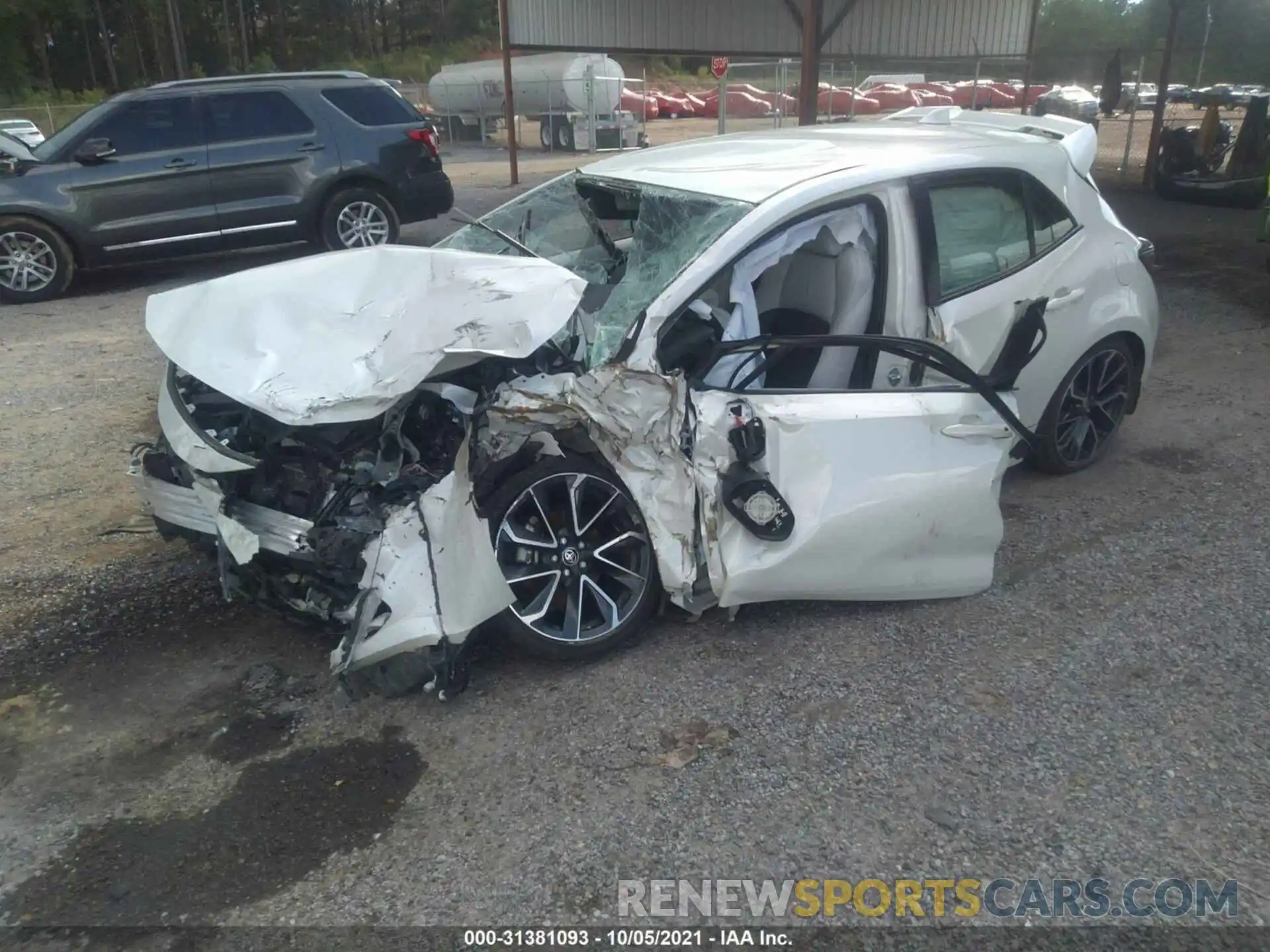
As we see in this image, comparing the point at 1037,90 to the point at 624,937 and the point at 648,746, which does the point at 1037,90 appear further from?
the point at 624,937

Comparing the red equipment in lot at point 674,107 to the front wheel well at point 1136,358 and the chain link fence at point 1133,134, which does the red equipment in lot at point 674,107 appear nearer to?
the chain link fence at point 1133,134

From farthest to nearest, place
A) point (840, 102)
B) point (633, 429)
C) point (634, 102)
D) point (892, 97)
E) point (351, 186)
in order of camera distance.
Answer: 1. point (634, 102)
2. point (892, 97)
3. point (840, 102)
4. point (351, 186)
5. point (633, 429)

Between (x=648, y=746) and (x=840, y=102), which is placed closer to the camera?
(x=648, y=746)

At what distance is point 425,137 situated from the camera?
413 inches

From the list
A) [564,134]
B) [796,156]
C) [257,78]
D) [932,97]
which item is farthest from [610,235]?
[932,97]

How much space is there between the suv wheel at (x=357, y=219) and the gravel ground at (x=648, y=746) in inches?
242

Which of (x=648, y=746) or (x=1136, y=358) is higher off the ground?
(x=1136, y=358)

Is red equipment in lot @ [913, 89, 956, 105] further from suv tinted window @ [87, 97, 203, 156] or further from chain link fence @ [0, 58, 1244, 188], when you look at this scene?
suv tinted window @ [87, 97, 203, 156]

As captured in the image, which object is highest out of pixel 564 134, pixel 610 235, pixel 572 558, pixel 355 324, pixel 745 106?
pixel 610 235

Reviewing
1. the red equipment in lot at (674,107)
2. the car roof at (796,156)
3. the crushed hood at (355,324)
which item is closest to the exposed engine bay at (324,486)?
the crushed hood at (355,324)

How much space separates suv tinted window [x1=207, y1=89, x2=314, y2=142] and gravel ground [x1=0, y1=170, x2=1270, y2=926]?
250 inches

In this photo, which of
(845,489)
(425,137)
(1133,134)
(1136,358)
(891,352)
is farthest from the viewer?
(1133,134)

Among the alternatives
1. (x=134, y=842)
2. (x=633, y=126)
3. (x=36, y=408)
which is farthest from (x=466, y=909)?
(x=633, y=126)

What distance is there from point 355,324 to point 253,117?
7.58 metres
